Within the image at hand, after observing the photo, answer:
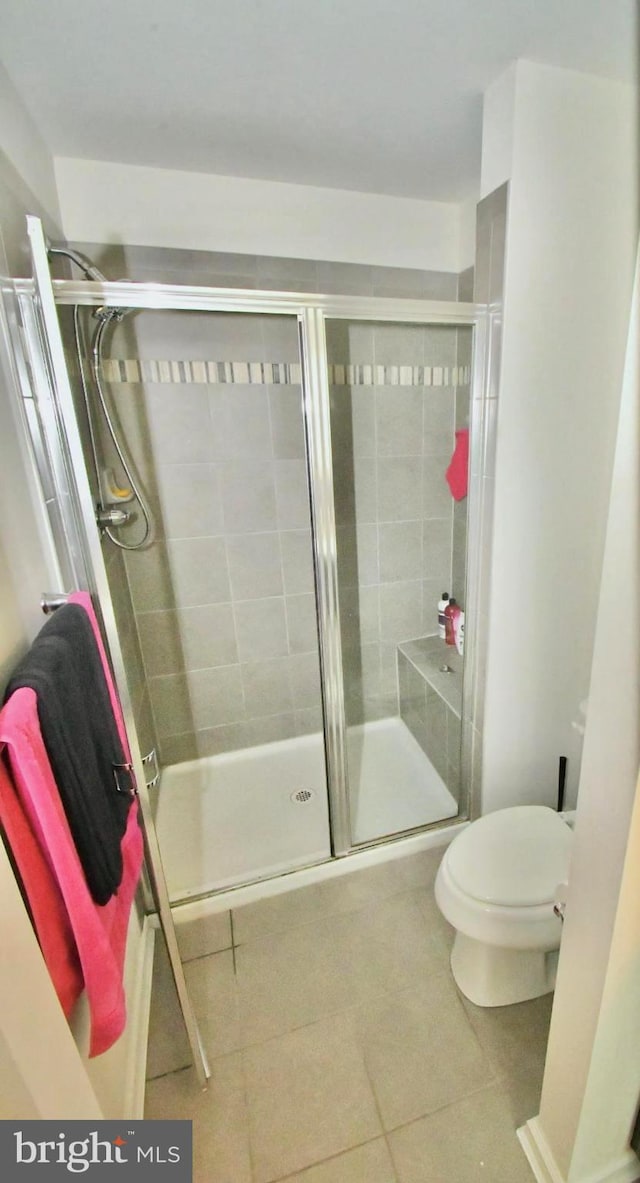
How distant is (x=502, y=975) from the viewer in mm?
1245

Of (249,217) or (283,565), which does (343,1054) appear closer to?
(283,565)

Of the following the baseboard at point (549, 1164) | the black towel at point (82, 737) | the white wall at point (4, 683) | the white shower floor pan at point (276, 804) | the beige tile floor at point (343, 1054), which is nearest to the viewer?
the white wall at point (4, 683)

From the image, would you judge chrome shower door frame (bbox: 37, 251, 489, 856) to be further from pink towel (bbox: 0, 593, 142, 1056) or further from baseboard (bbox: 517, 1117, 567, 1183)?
pink towel (bbox: 0, 593, 142, 1056)

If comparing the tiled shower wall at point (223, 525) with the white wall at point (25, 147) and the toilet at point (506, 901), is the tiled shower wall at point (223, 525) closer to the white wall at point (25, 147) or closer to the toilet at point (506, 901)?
the white wall at point (25, 147)

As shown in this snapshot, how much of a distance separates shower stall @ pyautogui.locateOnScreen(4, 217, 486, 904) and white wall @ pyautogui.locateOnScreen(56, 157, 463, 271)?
25 cm

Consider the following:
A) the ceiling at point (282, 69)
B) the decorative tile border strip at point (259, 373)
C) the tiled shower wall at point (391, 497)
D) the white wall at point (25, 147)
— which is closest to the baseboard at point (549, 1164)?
the tiled shower wall at point (391, 497)

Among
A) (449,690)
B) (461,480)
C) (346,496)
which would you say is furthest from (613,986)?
(346,496)

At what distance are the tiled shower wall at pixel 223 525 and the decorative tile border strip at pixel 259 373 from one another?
0.04 feet

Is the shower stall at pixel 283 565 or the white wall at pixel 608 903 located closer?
the white wall at pixel 608 903

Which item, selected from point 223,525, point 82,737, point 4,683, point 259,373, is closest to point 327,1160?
point 82,737

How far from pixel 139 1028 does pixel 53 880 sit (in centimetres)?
87

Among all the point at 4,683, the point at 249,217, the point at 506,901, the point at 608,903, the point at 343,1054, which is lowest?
the point at 343,1054

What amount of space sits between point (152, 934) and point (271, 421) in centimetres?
185

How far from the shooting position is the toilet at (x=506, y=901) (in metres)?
1.14
